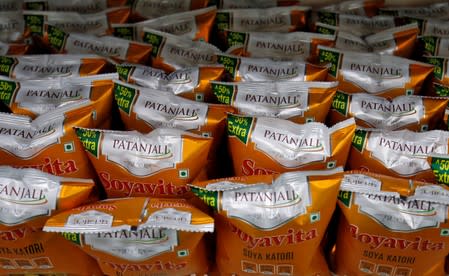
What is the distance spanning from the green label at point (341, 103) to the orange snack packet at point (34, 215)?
59 centimetres

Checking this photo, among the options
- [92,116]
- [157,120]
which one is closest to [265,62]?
[157,120]

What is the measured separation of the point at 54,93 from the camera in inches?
47.3

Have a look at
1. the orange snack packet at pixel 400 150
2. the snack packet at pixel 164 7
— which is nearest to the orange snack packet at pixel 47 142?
the snack packet at pixel 164 7

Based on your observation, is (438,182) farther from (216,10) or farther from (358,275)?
(216,10)

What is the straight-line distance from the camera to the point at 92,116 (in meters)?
1.15

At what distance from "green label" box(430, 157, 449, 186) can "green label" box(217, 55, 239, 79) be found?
Answer: 52 centimetres

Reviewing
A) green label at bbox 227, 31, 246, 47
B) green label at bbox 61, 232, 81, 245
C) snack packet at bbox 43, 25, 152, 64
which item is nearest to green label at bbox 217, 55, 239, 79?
green label at bbox 227, 31, 246, 47

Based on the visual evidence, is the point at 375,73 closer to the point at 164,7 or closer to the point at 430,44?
the point at 430,44

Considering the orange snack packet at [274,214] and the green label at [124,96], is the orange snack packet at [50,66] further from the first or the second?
the orange snack packet at [274,214]

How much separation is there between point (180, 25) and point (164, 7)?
128 mm

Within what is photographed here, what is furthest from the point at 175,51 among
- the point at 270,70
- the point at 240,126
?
the point at 240,126

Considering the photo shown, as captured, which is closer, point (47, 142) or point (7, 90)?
point (47, 142)

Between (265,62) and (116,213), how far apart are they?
0.55 meters

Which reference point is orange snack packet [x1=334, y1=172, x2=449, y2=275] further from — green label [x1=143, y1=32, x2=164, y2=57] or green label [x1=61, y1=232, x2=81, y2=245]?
green label [x1=143, y1=32, x2=164, y2=57]
